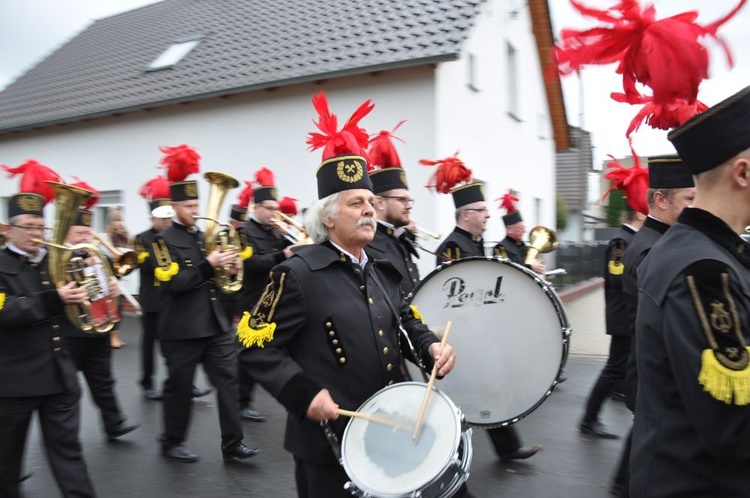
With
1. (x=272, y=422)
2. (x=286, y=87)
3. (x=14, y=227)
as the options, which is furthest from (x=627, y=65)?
(x=286, y=87)

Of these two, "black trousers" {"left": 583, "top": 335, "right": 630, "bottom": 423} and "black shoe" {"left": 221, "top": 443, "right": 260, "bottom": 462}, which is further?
"black trousers" {"left": 583, "top": 335, "right": 630, "bottom": 423}

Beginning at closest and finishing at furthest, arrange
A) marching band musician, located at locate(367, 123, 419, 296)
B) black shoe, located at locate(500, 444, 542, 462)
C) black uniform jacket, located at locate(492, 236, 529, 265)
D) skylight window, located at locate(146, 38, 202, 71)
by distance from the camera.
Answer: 1. marching band musician, located at locate(367, 123, 419, 296)
2. black shoe, located at locate(500, 444, 542, 462)
3. black uniform jacket, located at locate(492, 236, 529, 265)
4. skylight window, located at locate(146, 38, 202, 71)

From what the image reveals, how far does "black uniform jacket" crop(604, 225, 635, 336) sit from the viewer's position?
5469 mm

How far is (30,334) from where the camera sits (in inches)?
161

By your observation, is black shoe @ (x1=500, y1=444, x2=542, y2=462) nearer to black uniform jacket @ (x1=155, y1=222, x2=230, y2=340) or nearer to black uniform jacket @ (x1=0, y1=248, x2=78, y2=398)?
black uniform jacket @ (x1=155, y1=222, x2=230, y2=340)

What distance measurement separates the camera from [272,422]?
6.40m

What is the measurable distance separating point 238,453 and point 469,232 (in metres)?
2.75

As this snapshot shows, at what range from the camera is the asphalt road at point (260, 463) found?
4688mm

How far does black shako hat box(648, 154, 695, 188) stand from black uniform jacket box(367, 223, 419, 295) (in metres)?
1.75

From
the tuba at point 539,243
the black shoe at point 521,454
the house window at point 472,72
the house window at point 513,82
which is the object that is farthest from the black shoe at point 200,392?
the house window at point 513,82

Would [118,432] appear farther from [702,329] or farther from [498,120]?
[498,120]

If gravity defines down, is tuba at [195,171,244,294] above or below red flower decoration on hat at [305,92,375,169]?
below

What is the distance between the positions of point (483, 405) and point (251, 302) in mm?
3825

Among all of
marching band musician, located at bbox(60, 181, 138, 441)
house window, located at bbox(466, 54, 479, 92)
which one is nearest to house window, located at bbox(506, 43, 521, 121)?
house window, located at bbox(466, 54, 479, 92)
